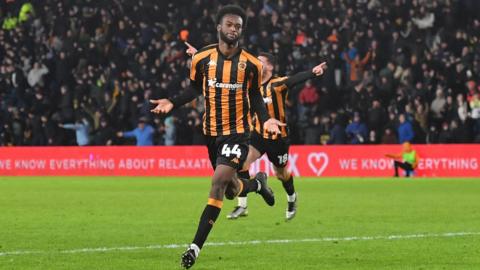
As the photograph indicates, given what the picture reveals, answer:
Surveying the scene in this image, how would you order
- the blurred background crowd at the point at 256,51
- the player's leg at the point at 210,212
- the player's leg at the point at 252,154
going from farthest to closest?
the blurred background crowd at the point at 256,51 → the player's leg at the point at 252,154 → the player's leg at the point at 210,212

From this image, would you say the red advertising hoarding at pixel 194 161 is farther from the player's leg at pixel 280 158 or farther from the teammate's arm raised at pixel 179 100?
the teammate's arm raised at pixel 179 100

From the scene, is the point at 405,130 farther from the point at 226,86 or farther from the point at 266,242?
the point at 226,86

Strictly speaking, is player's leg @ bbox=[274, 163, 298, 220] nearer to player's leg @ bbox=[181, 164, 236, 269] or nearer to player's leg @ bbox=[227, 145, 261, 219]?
player's leg @ bbox=[227, 145, 261, 219]

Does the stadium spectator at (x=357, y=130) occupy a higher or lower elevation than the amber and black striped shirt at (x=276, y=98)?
lower

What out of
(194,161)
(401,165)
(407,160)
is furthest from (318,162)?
(194,161)

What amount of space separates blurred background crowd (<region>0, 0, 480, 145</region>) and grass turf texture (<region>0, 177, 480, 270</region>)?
587cm

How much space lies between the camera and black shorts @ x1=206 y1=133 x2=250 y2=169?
10.2 metres

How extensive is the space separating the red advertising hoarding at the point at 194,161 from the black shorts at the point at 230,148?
1976cm

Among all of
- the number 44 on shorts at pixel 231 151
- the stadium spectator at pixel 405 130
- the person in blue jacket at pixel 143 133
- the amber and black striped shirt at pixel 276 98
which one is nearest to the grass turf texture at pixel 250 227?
the number 44 on shorts at pixel 231 151

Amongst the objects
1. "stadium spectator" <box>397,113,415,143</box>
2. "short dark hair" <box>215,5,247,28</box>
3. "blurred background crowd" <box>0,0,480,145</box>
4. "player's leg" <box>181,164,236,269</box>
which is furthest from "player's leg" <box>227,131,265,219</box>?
"stadium spectator" <box>397,113,415,143</box>

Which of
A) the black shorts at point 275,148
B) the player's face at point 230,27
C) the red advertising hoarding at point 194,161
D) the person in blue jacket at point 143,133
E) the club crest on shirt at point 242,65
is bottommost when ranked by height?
the red advertising hoarding at point 194,161

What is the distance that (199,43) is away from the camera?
35.5 m

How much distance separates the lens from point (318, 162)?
1258 inches

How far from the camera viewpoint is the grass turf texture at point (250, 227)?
9594 mm
